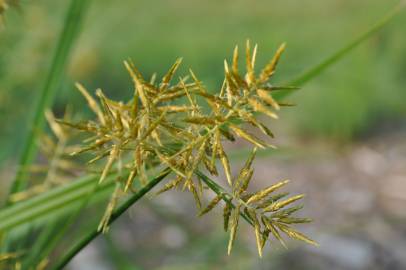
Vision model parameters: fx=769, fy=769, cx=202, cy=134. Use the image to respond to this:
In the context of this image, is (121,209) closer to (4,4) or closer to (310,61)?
(4,4)

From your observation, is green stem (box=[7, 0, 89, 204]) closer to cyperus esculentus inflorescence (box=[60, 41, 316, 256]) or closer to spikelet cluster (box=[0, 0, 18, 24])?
spikelet cluster (box=[0, 0, 18, 24])

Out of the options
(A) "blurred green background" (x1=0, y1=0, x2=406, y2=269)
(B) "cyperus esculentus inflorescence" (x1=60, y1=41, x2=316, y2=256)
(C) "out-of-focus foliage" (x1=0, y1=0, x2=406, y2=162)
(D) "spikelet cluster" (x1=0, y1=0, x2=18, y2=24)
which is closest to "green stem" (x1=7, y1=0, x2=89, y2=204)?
(D) "spikelet cluster" (x1=0, y1=0, x2=18, y2=24)

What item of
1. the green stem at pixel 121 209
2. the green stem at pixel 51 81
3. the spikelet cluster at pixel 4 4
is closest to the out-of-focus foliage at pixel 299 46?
the green stem at pixel 51 81

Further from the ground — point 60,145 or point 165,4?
point 165,4

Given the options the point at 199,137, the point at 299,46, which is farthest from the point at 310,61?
the point at 199,137

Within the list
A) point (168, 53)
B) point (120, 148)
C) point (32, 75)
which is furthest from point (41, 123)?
point (168, 53)

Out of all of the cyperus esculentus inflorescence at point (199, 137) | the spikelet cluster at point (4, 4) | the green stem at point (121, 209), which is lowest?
the green stem at point (121, 209)

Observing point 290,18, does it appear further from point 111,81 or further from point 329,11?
point 111,81

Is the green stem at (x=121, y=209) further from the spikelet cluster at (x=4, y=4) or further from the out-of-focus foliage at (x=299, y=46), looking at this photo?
the out-of-focus foliage at (x=299, y=46)
